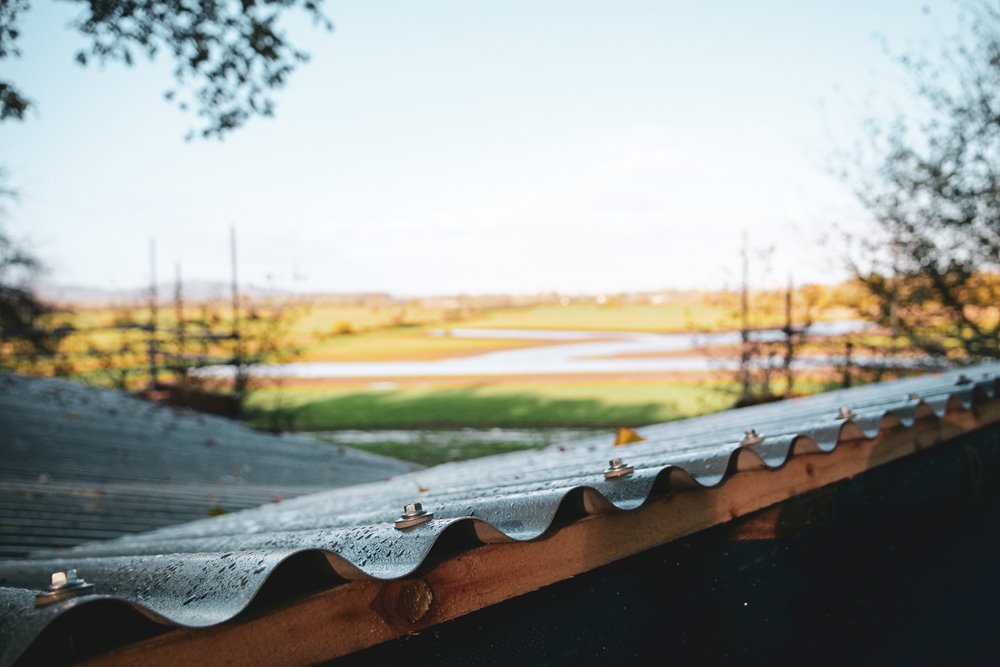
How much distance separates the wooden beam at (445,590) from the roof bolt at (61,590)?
11 centimetres

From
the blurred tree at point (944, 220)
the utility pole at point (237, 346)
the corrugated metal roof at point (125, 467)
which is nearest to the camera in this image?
the corrugated metal roof at point (125, 467)

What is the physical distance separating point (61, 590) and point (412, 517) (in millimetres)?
672

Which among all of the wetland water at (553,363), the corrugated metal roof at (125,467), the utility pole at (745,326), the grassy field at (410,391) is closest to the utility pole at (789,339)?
the grassy field at (410,391)

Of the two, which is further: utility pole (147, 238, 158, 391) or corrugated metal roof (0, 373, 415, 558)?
utility pole (147, 238, 158, 391)

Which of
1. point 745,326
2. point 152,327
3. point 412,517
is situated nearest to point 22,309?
point 152,327

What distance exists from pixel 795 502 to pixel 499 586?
1.23 m

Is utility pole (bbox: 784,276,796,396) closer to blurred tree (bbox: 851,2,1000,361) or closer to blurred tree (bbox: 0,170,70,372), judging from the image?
blurred tree (bbox: 851,2,1000,361)

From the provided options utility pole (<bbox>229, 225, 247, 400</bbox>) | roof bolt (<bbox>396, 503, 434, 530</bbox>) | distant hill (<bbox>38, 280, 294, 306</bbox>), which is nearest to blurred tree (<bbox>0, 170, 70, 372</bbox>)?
distant hill (<bbox>38, 280, 294, 306</bbox>)

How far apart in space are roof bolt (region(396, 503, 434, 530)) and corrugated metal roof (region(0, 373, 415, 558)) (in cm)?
418

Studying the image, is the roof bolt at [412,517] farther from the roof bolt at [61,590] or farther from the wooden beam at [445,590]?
the roof bolt at [61,590]

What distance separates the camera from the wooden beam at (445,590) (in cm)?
115

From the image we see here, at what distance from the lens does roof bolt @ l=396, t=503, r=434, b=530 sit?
5.08ft

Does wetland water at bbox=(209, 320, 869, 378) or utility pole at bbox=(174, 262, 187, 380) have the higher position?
utility pole at bbox=(174, 262, 187, 380)

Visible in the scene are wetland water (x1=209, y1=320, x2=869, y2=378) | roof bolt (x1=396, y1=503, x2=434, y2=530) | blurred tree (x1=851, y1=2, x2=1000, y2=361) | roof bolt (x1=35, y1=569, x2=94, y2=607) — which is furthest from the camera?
wetland water (x1=209, y1=320, x2=869, y2=378)
